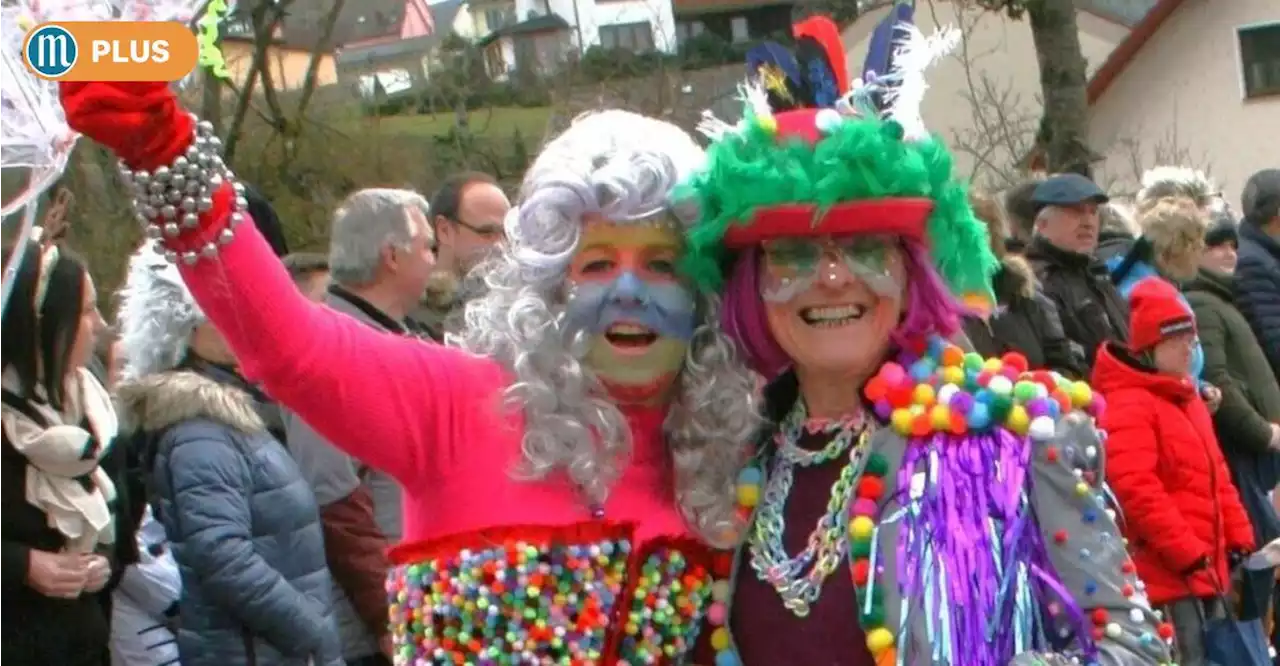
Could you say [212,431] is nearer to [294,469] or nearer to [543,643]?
[294,469]

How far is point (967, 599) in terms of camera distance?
7.09 ft

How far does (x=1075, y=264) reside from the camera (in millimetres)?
5586

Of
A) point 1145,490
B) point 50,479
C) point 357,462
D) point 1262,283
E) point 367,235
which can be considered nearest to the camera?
point 50,479

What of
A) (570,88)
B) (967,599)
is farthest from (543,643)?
(570,88)

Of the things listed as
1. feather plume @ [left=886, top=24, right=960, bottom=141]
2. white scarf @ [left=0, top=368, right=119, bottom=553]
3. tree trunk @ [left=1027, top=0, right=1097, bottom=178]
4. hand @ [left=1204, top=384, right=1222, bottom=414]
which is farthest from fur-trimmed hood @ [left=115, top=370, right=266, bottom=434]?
tree trunk @ [left=1027, top=0, right=1097, bottom=178]

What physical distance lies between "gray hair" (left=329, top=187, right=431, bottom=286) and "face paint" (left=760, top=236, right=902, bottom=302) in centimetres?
206

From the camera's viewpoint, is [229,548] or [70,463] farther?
[229,548]

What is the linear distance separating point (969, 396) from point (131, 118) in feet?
3.73

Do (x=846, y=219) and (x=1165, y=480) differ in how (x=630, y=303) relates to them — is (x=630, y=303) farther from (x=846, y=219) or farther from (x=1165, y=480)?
(x=1165, y=480)

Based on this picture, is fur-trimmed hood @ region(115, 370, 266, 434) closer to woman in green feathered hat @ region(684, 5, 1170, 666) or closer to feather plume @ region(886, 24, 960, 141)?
woman in green feathered hat @ region(684, 5, 1170, 666)

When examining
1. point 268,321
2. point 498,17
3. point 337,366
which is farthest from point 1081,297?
point 498,17

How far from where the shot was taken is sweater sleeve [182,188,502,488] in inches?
84.5

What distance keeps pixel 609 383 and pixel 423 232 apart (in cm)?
187

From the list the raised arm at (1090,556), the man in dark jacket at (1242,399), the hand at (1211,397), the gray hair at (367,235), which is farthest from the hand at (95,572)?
the man in dark jacket at (1242,399)
